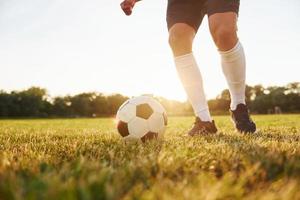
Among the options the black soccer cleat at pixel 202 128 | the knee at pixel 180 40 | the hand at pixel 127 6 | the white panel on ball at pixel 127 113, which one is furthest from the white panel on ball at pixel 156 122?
the hand at pixel 127 6

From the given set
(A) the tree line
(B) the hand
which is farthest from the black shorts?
(A) the tree line

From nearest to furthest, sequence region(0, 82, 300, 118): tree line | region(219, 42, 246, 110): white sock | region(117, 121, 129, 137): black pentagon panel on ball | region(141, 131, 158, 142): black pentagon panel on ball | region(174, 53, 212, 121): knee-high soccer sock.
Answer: region(141, 131, 158, 142): black pentagon panel on ball, region(117, 121, 129, 137): black pentagon panel on ball, region(219, 42, 246, 110): white sock, region(174, 53, 212, 121): knee-high soccer sock, region(0, 82, 300, 118): tree line

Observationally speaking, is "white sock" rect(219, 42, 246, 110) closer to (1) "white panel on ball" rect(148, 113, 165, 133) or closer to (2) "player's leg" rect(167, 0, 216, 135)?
(2) "player's leg" rect(167, 0, 216, 135)

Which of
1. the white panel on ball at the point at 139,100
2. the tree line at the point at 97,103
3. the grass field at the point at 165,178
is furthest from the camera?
the tree line at the point at 97,103

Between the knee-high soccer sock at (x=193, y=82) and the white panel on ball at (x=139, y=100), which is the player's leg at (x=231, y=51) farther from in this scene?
the white panel on ball at (x=139, y=100)

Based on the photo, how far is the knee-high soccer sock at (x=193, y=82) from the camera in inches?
192

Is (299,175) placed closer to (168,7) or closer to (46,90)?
(168,7)

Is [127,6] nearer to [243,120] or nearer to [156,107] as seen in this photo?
[156,107]

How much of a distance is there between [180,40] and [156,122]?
1.26m

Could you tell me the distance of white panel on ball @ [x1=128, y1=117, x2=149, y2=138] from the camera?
4.04m

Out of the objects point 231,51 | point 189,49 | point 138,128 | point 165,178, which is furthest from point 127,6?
point 165,178

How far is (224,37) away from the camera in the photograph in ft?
14.2

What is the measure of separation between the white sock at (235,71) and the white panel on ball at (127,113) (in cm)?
132

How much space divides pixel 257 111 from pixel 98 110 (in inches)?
1662
